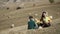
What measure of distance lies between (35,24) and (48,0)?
27.5 meters

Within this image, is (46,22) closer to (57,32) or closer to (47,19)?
(47,19)

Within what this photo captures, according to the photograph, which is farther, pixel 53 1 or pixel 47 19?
pixel 53 1

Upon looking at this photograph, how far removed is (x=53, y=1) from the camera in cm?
3891

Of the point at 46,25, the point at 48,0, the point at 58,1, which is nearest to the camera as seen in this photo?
the point at 46,25

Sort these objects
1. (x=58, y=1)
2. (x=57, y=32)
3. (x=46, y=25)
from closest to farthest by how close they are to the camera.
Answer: (x=57, y=32) < (x=46, y=25) < (x=58, y=1)

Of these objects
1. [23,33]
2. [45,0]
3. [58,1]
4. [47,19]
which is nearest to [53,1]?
[58,1]

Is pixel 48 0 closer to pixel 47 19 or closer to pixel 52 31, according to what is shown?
pixel 47 19

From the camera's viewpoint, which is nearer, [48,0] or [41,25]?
[41,25]

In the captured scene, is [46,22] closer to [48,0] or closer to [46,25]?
[46,25]

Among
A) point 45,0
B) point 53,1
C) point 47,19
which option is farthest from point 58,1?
point 47,19

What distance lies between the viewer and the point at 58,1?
3766 cm

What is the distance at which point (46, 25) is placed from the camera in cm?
1393

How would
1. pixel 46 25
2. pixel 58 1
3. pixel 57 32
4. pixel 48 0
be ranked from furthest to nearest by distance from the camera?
pixel 48 0 → pixel 58 1 → pixel 46 25 → pixel 57 32

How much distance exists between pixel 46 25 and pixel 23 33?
2.27m
